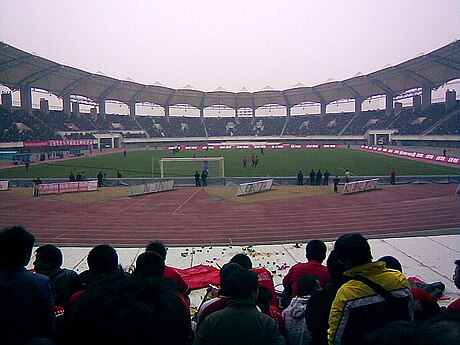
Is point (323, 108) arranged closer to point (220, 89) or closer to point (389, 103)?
point (389, 103)

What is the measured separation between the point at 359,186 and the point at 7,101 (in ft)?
176

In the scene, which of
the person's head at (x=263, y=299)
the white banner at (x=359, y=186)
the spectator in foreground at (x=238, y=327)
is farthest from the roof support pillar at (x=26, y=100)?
the spectator in foreground at (x=238, y=327)

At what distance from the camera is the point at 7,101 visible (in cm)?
5900

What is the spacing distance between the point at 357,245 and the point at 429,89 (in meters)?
74.4

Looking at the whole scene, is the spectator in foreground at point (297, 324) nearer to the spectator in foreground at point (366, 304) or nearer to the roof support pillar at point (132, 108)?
the spectator in foreground at point (366, 304)

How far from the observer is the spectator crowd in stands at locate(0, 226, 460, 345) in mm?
1727

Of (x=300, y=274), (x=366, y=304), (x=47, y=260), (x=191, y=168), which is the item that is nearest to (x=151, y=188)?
(x=191, y=168)

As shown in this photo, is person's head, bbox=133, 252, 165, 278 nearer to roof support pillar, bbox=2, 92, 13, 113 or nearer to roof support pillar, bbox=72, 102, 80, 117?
roof support pillar, bbox=2, 92, 13, 113

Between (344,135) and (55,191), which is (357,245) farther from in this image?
(344,135)

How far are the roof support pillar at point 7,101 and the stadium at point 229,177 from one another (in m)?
0.15

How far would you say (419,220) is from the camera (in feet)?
52.6

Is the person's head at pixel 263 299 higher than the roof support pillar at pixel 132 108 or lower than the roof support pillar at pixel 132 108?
lower

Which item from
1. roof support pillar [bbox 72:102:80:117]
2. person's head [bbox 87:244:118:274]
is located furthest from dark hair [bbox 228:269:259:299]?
roof support pillar [bbox 72:102:80:117]

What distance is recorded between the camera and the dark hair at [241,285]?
2785mm
